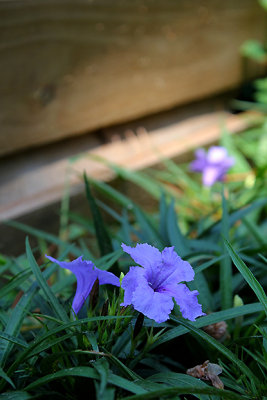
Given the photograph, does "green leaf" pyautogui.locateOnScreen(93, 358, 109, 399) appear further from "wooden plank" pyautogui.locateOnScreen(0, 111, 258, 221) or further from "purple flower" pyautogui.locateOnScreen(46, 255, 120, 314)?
"wooden plank" pyautogui.locateOnScreen(0, 111, 258, 221)

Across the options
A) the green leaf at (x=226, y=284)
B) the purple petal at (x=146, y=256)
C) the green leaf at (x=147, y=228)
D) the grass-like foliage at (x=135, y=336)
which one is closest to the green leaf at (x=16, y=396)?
the grass-like foliage at (x=135, y=336)

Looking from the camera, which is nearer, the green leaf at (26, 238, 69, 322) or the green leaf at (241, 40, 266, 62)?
the green leaf at (26, 238, 69, 322)

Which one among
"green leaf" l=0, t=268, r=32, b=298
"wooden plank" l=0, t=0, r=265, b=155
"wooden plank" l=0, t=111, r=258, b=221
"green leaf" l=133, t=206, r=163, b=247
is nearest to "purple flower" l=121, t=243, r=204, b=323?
"green leaf" l=0, t=268, r=32, b=298

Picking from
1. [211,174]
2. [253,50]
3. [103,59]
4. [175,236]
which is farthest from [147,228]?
[253,50]

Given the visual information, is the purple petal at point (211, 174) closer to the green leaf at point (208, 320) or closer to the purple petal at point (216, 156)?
the purple petal at point (216, 156)

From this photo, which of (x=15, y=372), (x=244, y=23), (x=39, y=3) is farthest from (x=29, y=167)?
(x=244, y=23)

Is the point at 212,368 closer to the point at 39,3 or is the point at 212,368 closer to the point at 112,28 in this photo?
the point at 39,3

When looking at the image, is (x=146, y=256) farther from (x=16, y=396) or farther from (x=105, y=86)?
(x=105, y=86)

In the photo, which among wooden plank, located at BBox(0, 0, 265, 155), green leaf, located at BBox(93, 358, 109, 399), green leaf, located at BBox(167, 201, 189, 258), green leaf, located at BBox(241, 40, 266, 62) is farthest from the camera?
green leaf, located at BBox(241, 40, 266, 62)
